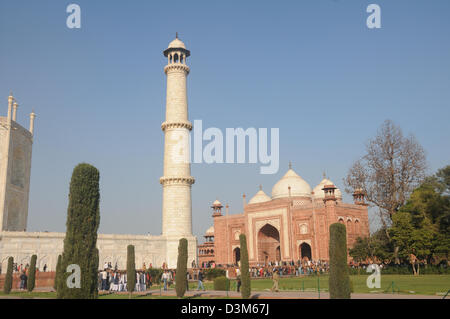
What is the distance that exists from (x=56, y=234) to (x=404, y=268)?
78.0ft

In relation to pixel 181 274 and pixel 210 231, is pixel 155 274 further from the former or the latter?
pixel 210 231

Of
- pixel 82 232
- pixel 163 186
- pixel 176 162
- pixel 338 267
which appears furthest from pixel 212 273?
pixel 338 267

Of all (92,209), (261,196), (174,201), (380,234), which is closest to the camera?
(92,209)

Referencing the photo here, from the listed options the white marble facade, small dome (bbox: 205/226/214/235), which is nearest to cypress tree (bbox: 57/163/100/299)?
the white marble facade

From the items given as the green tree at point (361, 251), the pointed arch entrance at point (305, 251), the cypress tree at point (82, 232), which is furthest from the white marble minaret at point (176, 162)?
the cypress tree at point (82, 232)

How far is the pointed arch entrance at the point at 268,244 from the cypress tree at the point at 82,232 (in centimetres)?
3017

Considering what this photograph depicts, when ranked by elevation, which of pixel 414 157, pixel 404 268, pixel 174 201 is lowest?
pixel 404 268

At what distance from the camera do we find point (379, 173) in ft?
102

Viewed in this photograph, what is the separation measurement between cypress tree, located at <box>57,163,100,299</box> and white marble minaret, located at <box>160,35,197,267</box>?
64.0ft

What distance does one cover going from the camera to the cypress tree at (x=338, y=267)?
38.4ft
